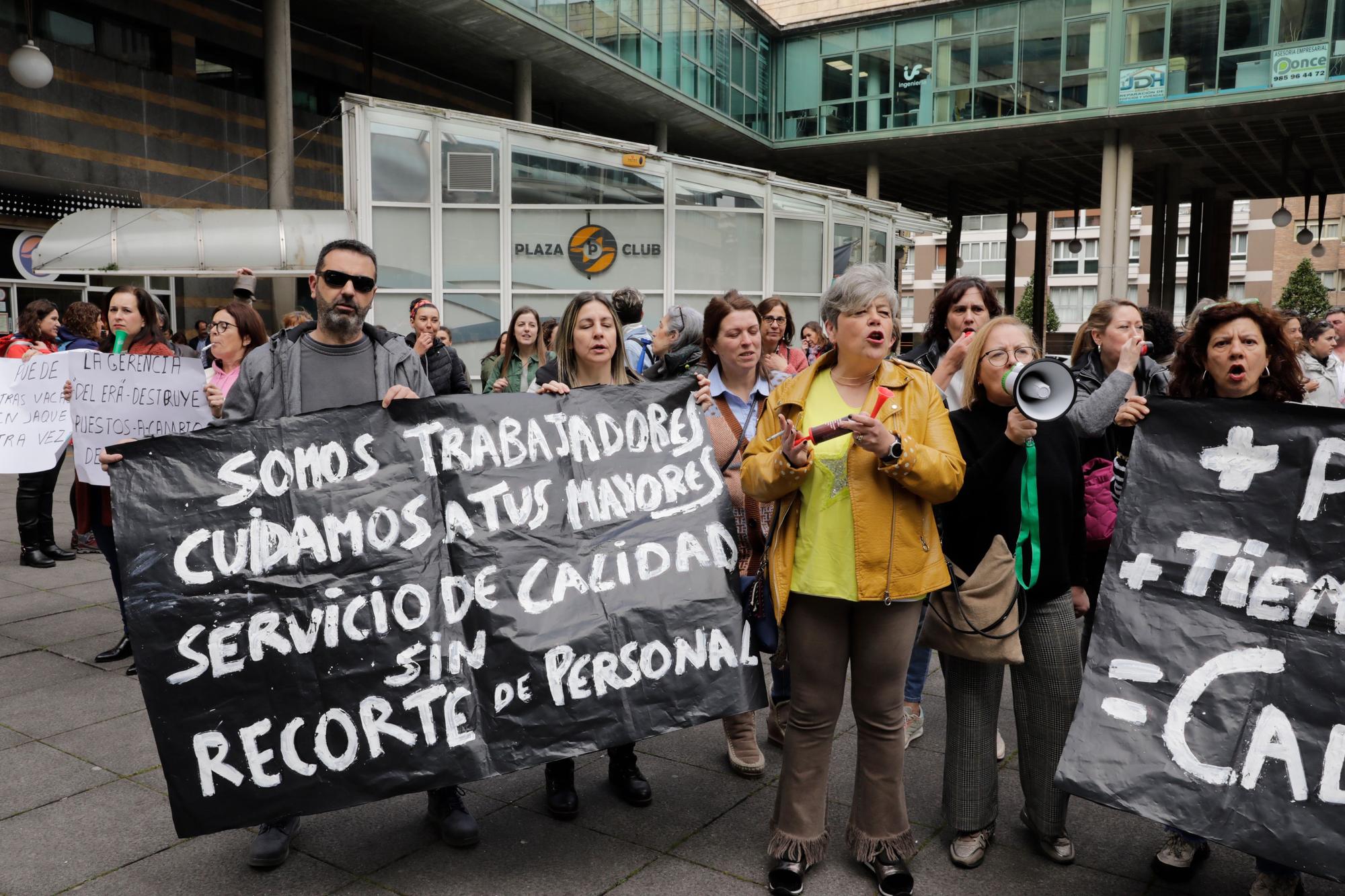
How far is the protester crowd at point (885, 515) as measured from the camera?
127 inches

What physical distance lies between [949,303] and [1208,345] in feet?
4.82

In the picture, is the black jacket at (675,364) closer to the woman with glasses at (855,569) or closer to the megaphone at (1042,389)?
the woman with glasses at (855,569)

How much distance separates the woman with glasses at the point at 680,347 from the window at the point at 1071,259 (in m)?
73.6

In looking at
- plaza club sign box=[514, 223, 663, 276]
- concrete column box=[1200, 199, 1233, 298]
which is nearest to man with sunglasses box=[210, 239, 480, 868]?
plaza club sign box=[514, 223, 663, 276]

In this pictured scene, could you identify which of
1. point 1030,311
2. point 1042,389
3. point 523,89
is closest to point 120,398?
point 1042,389

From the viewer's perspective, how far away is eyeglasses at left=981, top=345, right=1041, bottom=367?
342 cm

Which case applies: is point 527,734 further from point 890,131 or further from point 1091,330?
point 890,131

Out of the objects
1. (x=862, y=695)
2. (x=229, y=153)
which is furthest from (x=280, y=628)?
(x=229, y=153)

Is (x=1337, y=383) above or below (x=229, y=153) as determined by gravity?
below

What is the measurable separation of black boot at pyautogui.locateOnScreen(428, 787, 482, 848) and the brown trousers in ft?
3.35

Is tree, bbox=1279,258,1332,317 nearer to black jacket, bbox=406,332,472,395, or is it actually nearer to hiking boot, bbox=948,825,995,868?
black jacket, bbox=406,332,472,395

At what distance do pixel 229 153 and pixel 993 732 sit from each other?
19295 millimetres

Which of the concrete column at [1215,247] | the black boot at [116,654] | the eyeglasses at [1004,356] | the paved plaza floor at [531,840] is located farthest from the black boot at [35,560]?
the concrete column at [1215,247]

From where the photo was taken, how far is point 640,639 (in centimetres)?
352
